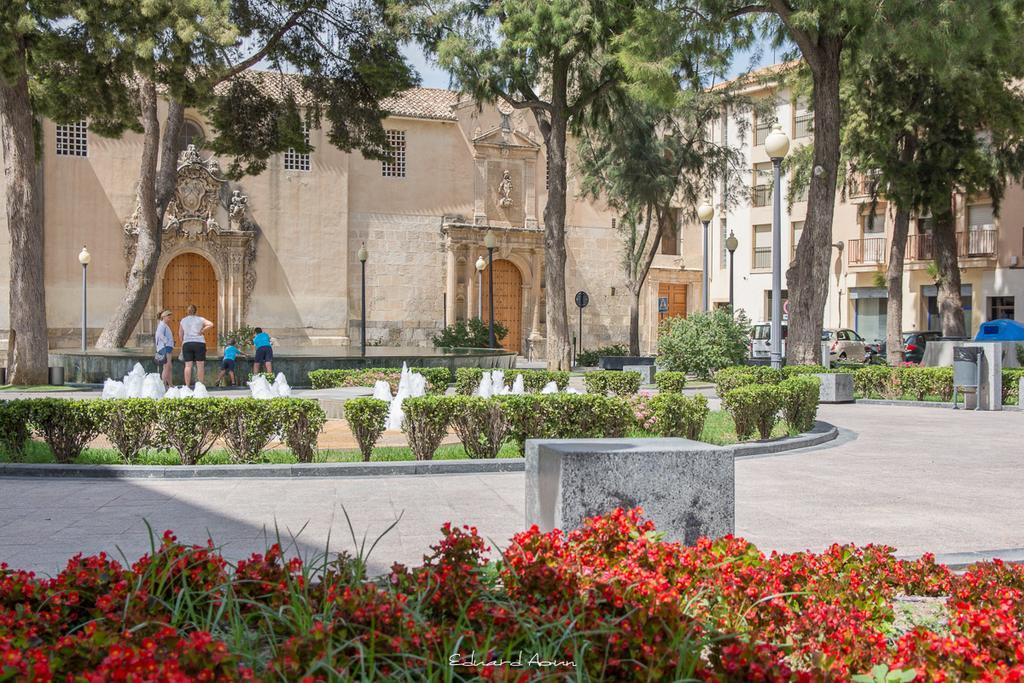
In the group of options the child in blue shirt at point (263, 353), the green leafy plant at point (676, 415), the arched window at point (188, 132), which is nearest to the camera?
the green leafy plant at point (676, 415)

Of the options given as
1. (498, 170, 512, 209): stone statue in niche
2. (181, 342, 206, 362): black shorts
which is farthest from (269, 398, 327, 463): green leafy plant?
(498, 170, 512, 209): stone statue in niche

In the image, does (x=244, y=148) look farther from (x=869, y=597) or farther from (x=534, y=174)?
(x=869, y=597)

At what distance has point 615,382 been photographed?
49.9 ft

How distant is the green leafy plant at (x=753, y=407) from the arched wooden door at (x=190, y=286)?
24.9m

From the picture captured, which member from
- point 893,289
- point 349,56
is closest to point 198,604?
point 349,56

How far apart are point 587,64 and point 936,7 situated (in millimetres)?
7919

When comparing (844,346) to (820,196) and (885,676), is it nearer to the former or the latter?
(820,196)

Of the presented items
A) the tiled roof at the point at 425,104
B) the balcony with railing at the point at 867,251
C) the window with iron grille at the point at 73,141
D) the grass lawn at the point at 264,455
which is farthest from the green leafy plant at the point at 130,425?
the balcony with railing at the point at 867,251

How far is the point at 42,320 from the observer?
20.6 meters

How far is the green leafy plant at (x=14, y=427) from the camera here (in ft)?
32.0

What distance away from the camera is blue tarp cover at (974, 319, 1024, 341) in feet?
84.6

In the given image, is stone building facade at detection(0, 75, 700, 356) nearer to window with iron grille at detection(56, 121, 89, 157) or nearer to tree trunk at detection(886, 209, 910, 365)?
window with iron grille at detection(56, 121, 89, 157)

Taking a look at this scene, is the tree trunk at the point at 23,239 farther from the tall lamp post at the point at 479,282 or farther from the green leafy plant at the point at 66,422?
the tall lamp post at the point at 479,282

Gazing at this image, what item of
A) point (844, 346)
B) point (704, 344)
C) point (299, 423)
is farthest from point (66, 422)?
point (844, 346)
